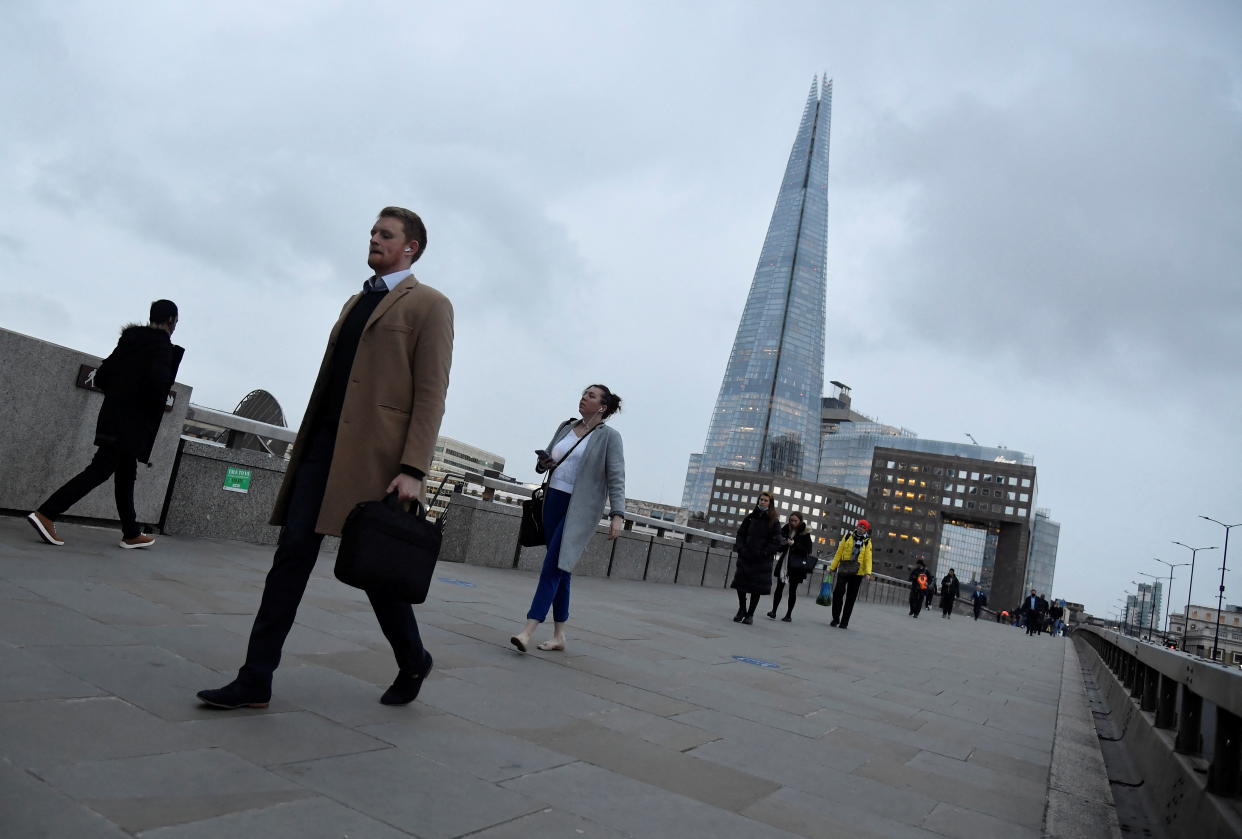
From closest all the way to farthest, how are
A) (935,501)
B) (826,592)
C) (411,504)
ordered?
(411,504), (826,592), (935,501)

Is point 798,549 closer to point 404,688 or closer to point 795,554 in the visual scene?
point 795,554

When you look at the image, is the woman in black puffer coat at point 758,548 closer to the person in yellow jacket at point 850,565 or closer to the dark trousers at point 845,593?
the person in yellow jacket at point 850,565

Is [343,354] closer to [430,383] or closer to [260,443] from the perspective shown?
[430,383]

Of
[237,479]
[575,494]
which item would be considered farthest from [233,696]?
[237,479]

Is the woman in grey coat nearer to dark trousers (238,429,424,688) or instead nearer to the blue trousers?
the blue trousers

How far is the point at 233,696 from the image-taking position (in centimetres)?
325

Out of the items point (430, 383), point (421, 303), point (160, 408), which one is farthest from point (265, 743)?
point (160, 408)

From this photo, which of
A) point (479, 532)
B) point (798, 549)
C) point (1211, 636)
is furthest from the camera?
point (1211, 636)

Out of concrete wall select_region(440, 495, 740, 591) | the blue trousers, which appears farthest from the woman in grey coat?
concrete wall select_region(440, 495, 740, 591)

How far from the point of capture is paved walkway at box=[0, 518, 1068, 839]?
2.46 m

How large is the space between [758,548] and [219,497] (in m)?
6.76

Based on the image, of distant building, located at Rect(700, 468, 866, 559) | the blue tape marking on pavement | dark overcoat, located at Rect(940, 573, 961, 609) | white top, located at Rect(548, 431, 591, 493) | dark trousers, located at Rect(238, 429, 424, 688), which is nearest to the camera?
dark trousers, located at Rect(238, 429, 424, 688)

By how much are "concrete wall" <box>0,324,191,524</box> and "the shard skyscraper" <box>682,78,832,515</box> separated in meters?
171

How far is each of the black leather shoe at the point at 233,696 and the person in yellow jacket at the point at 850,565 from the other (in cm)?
1119
